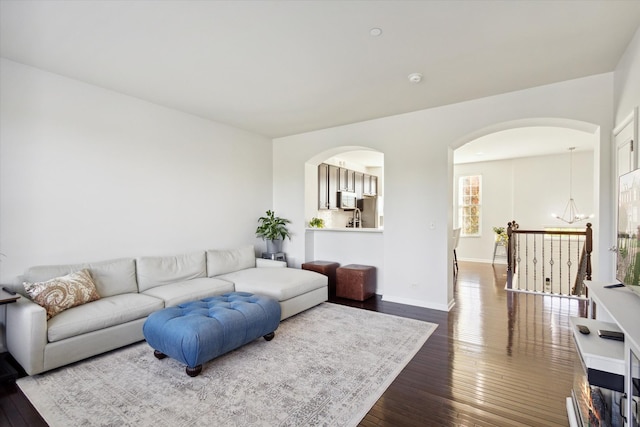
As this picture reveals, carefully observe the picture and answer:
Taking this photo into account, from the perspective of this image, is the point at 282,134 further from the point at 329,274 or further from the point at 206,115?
the point at 329,274

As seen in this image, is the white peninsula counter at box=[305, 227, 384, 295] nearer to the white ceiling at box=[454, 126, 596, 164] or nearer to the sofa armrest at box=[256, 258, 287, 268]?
the sofa armrest at box=[256, 258, 287, 268]

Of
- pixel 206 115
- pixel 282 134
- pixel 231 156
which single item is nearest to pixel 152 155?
pixel 206 115

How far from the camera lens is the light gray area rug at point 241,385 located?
6.50ft

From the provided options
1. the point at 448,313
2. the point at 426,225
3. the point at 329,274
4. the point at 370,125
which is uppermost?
the point at 370,125

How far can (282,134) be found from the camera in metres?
5.60

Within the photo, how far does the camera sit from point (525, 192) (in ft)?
25.8

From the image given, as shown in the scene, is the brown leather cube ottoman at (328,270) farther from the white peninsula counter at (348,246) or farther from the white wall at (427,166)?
the white wall at (427,166)

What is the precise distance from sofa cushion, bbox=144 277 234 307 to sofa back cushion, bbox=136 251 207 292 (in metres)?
0.12

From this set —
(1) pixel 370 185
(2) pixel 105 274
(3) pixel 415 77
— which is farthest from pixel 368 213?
(2) pixel 105 274

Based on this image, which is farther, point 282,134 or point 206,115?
point 282,134

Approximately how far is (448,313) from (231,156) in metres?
4.07

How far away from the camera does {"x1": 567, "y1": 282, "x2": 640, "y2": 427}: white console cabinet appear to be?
136cm

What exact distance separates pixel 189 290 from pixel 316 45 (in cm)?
292

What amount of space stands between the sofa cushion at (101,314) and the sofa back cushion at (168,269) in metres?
0.38
